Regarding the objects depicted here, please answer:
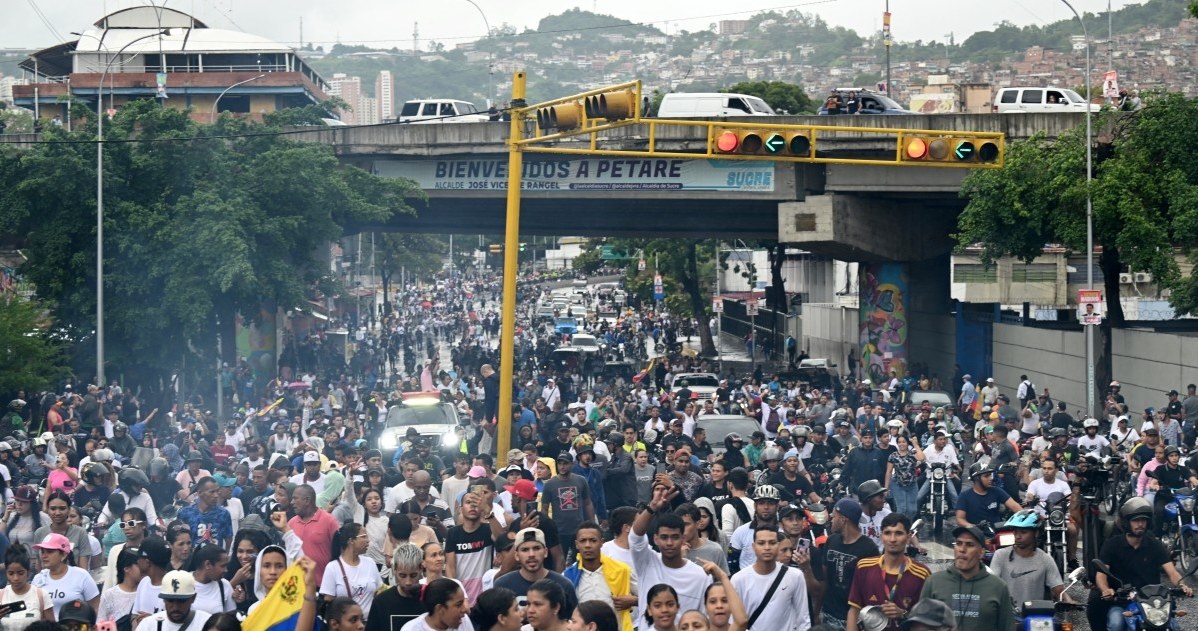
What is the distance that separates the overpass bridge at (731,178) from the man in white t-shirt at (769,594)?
89.6 feet

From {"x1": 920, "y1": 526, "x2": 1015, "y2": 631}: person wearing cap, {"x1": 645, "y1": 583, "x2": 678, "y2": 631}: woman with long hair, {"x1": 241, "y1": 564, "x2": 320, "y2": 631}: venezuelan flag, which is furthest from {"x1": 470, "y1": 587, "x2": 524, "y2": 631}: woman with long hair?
{"x1": 920, "y1": 526, "x2": 1015, "y2": 631}: person wearing cap

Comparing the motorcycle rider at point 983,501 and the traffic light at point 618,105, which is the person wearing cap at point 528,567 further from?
the traffic light at point 618,105

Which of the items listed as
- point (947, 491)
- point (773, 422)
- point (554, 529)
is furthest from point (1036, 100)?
point (554, 529)

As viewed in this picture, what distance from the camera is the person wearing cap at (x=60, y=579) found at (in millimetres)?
10320

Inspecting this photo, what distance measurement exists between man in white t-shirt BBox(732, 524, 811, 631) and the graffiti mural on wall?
33.7 m

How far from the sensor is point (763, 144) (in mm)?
18906

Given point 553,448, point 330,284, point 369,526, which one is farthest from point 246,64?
point 369,526

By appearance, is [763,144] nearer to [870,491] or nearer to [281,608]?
[870,491]

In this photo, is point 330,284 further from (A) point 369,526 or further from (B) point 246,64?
(B) point 246,64

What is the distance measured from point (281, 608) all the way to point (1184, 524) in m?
10.3

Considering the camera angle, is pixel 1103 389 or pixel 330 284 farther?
pixel 330 284

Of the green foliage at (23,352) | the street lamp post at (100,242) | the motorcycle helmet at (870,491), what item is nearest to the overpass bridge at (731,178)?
the street lamp post at (100,242)

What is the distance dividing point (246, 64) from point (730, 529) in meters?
79.5

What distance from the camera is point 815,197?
3866cm
